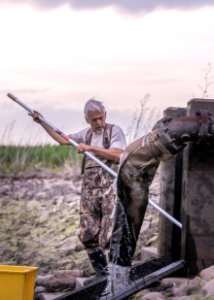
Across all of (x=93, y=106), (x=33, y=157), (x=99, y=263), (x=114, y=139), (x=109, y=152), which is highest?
(x=33, y=157)

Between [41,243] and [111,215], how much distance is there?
2.79m

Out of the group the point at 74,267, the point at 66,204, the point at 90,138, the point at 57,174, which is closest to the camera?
the point at 90,138

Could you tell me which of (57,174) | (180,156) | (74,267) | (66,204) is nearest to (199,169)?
(180,156)

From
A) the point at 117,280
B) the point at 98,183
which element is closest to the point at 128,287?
the point at 117,280

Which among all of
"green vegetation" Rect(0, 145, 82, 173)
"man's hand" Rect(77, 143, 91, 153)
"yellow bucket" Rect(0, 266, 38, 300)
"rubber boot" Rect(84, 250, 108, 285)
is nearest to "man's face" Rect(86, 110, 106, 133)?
"man's hand" Rect(77, 143, 91, 153)

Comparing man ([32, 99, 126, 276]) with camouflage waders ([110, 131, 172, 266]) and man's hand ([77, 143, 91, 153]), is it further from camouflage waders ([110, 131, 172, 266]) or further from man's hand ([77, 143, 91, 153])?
camouflage waders ([110, 131, 172, 266])

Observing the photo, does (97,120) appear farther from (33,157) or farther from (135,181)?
(33,157)

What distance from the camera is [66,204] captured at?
11141mm

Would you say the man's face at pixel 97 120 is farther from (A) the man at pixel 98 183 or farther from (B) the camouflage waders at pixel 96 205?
(B) the camouflage waders at pixel 96 205

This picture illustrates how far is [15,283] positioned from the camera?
6.22 meters

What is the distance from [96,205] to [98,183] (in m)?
0.17

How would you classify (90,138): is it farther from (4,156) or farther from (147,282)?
(4,156)

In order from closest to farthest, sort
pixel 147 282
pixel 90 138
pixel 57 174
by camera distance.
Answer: pixel 147 282 → pixel 90 138 → pixel 57 174

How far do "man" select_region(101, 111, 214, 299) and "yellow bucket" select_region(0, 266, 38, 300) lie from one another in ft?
3.03
